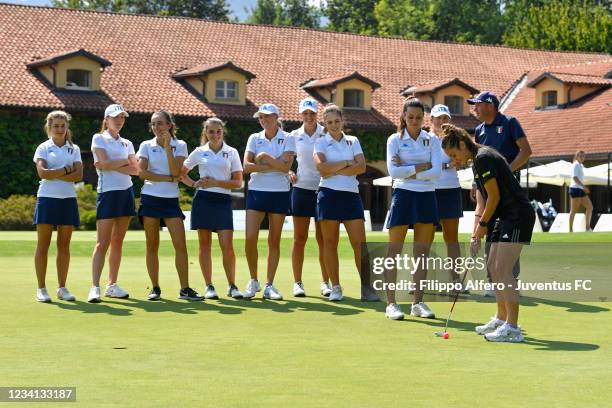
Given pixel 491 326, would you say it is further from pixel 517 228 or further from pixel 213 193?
pixel 213 193

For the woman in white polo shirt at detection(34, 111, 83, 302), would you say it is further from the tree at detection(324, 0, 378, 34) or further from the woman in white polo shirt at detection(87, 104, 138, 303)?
the tree at detection(324, 0, 378, 34)

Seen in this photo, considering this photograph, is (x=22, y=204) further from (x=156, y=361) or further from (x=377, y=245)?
(x=156, y=361)

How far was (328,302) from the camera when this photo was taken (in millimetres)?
12023

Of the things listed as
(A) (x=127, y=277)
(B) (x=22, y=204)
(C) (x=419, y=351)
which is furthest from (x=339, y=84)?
(C) (x=419, y=351)

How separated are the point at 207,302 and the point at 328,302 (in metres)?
1.20

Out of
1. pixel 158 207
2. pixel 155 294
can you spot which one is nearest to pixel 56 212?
pixel 158 207

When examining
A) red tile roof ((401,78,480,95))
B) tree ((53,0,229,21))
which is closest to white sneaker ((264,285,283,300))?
red tile roof ((401,78,480,95))

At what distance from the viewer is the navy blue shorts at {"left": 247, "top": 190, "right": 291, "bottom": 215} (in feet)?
41.1

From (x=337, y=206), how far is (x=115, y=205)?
2.26 metres

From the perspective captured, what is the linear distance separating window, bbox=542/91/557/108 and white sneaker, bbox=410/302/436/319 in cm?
3870

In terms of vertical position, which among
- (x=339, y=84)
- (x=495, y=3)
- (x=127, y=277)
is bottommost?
(x=127, y=277)

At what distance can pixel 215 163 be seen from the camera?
12414 millimetres

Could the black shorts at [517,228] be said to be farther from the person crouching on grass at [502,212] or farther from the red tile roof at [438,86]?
the red tile roof at [438,86]

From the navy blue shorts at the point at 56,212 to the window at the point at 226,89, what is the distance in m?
32.8
